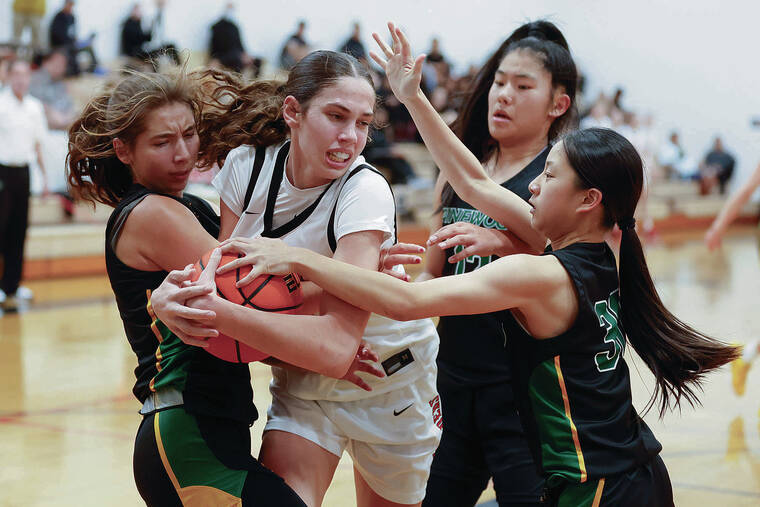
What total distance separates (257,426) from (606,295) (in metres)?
3.04

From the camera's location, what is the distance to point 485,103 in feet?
10.7

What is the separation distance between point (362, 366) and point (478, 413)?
2.25ft

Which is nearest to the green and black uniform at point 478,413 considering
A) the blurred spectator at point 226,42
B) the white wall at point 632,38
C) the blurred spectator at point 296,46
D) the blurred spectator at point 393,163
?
the blurred spectator at point 393,163

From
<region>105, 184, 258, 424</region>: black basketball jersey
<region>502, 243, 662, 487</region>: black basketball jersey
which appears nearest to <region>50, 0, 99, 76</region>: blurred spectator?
<region>105, 184, 258, 424</region>: black basketball jersey

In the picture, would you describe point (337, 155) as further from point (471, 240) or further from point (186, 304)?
point (186, 304)

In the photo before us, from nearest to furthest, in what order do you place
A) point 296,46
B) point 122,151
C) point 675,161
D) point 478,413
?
point 122,151, point 478,413, point 296,46, point 675,161

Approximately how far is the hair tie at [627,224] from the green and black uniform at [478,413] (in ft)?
1.78

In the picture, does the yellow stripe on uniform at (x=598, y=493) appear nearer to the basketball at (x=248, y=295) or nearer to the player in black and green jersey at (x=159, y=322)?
the player in black and green jersey at (x=159, y=322)

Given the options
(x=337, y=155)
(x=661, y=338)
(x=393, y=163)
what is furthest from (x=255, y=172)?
(x=393, y=163)

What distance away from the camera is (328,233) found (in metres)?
2.42

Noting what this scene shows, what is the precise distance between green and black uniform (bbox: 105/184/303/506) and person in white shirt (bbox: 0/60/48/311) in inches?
269

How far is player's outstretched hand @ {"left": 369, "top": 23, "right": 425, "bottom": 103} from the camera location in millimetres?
2531

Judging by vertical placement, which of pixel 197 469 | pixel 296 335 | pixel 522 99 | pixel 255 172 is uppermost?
pixel 522 99

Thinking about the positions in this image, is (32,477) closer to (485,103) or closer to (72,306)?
(485,103)
